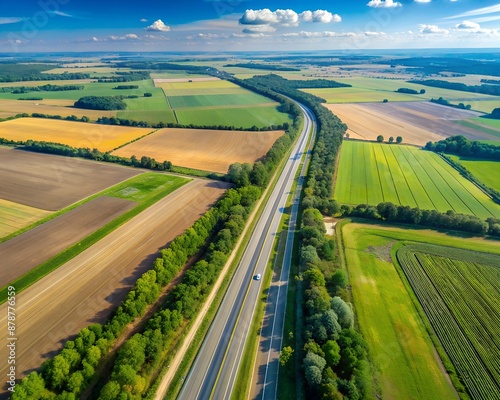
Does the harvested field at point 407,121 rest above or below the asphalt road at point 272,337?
above

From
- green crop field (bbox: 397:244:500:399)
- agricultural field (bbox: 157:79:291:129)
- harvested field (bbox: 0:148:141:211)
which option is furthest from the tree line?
agricultural field (bbox: 157:79:291:129)

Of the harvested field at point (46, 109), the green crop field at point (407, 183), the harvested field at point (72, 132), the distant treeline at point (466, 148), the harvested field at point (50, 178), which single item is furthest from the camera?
the harvested field at point (46, 109)

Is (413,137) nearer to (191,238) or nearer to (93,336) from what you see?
(191,238)

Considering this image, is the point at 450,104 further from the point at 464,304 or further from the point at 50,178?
the point at 50,178

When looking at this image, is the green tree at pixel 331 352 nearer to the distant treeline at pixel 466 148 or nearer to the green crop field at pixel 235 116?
the distant treeline at pixel 466 148

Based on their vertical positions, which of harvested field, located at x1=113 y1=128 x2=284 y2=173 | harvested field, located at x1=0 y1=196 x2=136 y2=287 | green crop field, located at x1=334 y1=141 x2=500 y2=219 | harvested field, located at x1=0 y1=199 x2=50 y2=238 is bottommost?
harvested field, located at x1=0 y1=196 x2=136 y2=287

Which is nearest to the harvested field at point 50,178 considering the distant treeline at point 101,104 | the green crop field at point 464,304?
the distant treeline at point 101,104

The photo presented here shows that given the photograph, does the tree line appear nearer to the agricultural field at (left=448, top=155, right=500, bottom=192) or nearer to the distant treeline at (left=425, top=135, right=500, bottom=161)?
the agricultural field at (left=448, top=155, right=500, bottom=192)
